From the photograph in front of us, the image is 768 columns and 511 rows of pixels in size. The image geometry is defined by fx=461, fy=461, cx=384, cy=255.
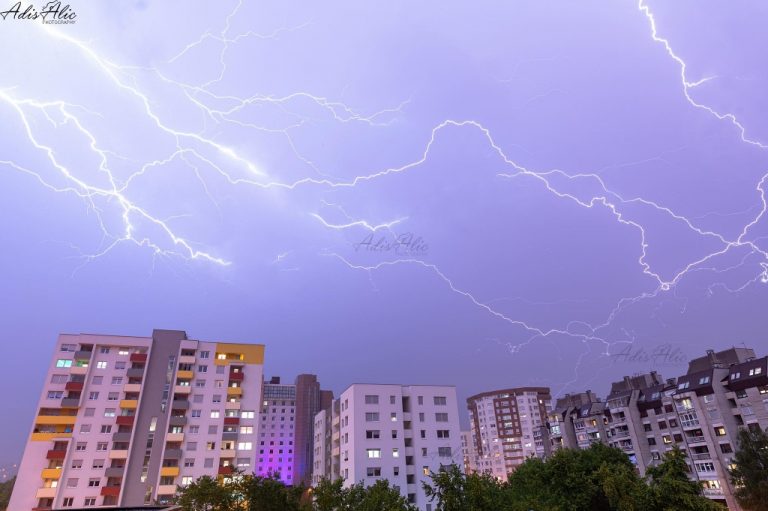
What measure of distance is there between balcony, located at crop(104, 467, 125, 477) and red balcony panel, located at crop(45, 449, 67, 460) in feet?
15.4

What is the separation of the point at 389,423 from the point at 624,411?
3597 cm

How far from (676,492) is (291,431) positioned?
12046 cm

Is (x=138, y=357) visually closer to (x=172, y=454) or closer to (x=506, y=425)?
(x=172, y=454)

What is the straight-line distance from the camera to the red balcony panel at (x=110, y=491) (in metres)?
49.6

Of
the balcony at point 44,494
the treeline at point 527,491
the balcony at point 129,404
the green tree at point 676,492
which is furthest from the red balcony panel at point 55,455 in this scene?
the green tree at point 676,492

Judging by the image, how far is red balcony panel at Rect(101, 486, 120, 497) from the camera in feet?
163

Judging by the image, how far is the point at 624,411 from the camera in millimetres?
66062

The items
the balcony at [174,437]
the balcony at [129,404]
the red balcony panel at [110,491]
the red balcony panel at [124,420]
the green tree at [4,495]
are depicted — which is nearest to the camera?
the red balcony panel at [110,491]

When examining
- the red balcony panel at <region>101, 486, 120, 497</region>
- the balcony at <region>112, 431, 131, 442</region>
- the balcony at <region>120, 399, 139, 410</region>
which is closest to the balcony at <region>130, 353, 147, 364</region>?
the balcony at <region>120, 399, 139, 410</region>

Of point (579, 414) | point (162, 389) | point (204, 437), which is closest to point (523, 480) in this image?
point (204, 437)

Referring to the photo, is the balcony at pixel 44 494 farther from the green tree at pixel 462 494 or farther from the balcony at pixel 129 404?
the green tree at pixel 462 494

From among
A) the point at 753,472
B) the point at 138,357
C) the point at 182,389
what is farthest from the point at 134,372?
the point at 753,472

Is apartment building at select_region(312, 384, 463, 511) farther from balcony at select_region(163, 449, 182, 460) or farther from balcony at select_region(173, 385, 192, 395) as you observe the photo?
balcony at select_region(173, 385, 192, 395)

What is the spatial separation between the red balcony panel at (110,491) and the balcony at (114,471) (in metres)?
1.18
